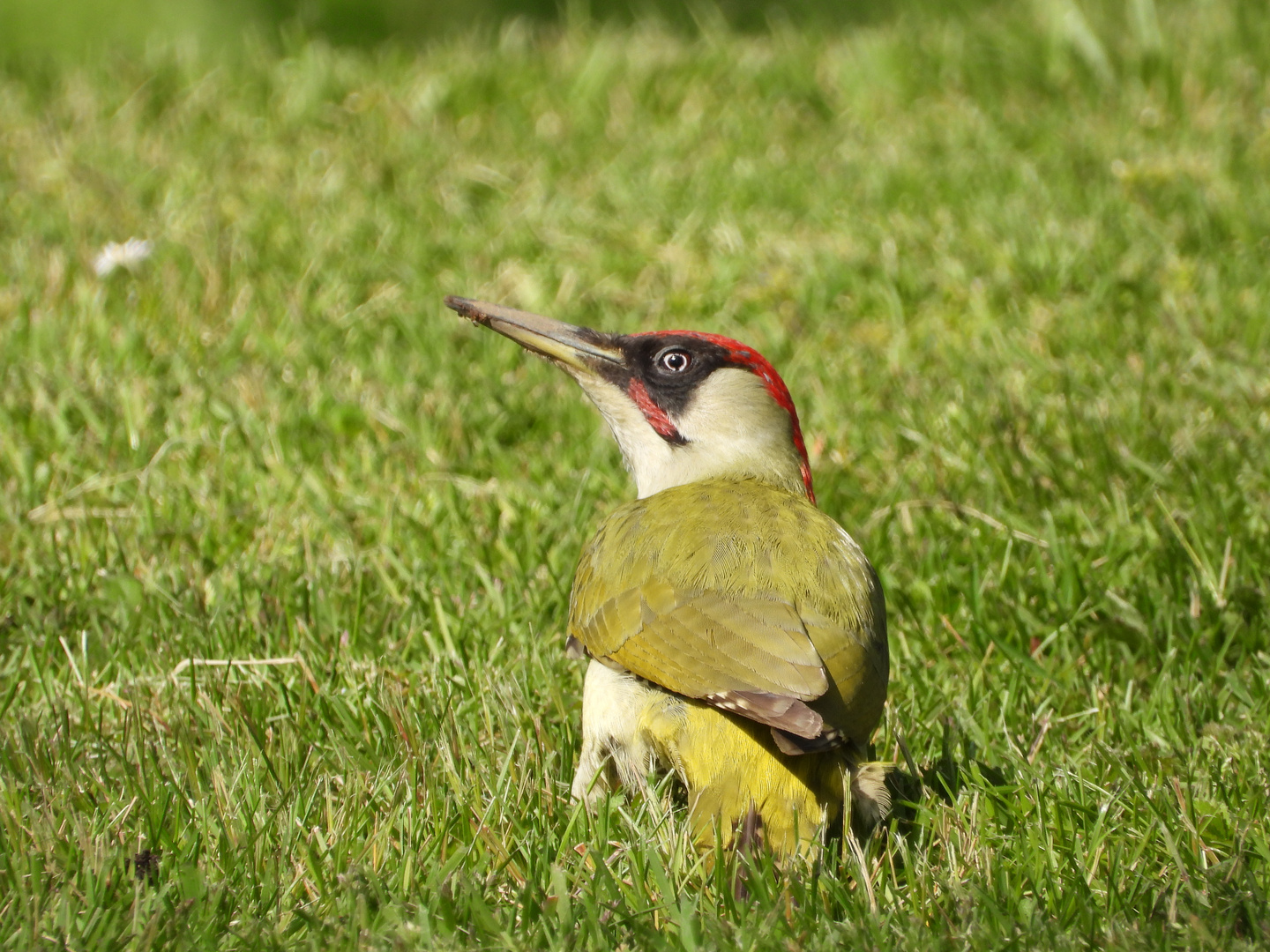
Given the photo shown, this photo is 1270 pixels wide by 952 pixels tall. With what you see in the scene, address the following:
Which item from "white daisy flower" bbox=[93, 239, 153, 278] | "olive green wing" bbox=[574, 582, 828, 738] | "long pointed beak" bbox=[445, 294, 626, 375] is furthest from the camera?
"white daisy flower" bbox=[93, 239, 153, 278]

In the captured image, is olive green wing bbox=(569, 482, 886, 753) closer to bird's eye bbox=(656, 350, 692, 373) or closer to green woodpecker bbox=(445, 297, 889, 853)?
green woodpecker bbox=(445, 297, 889, 853)

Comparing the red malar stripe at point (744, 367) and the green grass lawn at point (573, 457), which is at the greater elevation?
the red malar stripe at point (744, 367)

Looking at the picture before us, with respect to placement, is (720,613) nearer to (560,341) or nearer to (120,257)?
(560,341)

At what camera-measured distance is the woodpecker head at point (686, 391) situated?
10.3 feet


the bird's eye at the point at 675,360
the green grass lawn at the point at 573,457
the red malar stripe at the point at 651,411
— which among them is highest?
the bird's eye at the point at 675,360

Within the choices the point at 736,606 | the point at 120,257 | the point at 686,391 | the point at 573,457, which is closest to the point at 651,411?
the point at 686,391

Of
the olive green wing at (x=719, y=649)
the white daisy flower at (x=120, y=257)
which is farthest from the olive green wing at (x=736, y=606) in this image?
the white daisy flower at (x=120, y=257)

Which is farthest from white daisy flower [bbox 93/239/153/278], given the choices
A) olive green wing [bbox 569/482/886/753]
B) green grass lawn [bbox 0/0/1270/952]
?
olive green wing [bbox 569/482/886/753]

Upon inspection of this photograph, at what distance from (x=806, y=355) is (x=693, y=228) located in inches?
38.0

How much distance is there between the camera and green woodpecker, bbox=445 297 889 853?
7.63 ft

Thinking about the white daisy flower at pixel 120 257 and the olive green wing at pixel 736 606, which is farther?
the white daisy flower at pixel 120 257

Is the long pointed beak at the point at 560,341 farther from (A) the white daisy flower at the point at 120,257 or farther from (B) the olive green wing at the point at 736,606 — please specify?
(A) the white daisy flower at the point at 120,257

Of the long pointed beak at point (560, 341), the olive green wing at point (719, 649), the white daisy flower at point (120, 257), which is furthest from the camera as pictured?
the white daisy flower at point (120, 257)

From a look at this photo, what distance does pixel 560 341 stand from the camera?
3.16m
